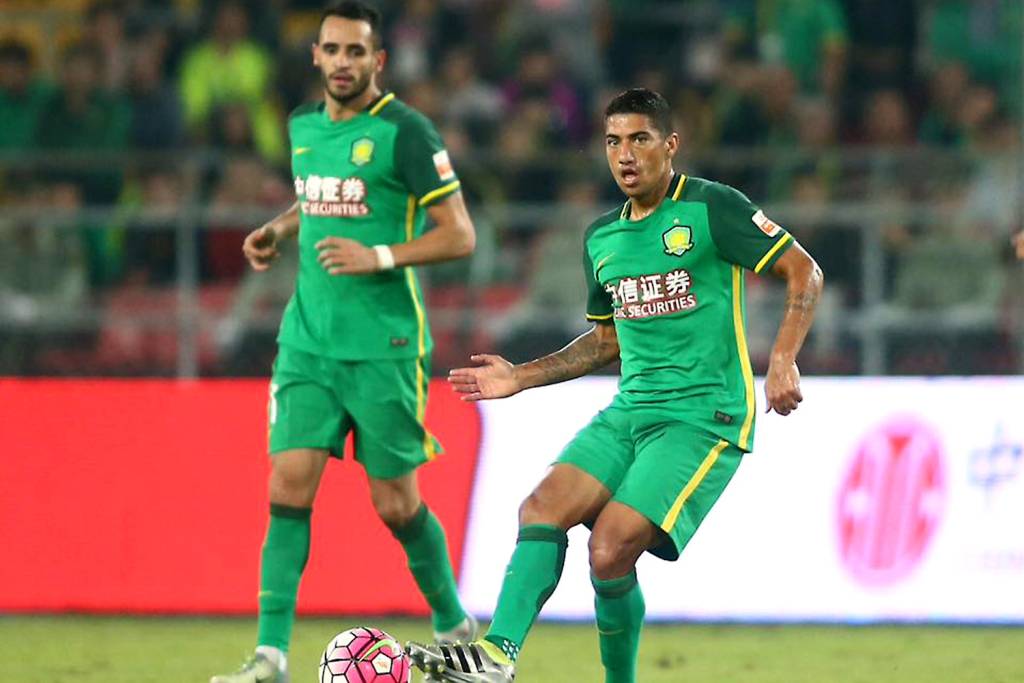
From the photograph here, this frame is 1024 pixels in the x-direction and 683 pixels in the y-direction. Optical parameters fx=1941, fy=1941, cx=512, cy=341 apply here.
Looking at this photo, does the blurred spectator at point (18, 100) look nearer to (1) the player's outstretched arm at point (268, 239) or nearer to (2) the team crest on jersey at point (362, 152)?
(1) the player's outstretched arm at point (268, 239)

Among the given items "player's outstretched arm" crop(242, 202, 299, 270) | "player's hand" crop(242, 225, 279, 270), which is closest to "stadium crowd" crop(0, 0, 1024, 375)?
"player's outstretched arm" crop(242, 202, 299, 270)

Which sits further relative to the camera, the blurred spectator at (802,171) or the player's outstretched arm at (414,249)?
the blurred spectator at (802,171)

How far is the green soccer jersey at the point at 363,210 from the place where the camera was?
7082 mm

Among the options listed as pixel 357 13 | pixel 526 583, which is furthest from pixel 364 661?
pixel 357 13

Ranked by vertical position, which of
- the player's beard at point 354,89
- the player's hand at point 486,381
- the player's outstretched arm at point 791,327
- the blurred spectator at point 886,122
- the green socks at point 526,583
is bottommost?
the green socks at point 526,583

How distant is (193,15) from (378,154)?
7.55 meters

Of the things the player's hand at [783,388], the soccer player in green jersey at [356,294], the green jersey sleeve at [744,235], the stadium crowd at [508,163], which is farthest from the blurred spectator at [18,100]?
the player's hand at [783,388]

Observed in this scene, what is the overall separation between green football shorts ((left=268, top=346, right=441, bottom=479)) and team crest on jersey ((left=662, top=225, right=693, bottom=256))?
53.3 inches

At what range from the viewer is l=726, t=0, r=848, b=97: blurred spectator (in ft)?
45.0

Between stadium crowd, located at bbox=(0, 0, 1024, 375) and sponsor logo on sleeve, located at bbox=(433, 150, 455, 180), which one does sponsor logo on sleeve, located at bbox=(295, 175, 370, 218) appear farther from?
stadium crowd, located at bbox=(0, 0, 1024, 375)

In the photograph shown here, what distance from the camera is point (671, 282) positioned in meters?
6.24

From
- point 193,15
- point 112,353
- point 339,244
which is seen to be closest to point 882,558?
point 339,244

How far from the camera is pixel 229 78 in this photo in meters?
13.3

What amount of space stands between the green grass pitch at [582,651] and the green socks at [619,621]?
1.08 m
